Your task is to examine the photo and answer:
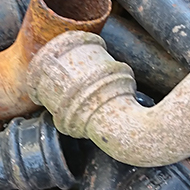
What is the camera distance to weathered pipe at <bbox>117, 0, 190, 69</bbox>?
85cm

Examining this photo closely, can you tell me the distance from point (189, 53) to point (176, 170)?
0.30m

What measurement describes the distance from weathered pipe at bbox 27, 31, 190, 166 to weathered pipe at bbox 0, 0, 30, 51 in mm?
302

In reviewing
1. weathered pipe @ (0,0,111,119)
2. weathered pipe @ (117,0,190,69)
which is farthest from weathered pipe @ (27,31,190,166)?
weathered pipe @ (117,0,190,69)

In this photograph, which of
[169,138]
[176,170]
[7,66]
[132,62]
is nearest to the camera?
[169,138]

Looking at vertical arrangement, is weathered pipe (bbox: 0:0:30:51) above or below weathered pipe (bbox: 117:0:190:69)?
below

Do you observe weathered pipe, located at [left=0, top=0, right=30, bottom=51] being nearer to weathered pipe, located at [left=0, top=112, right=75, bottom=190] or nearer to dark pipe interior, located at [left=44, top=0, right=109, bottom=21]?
dark pipe interior, located at [left=44, top=0, right=109, bottom=21]

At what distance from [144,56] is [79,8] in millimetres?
234

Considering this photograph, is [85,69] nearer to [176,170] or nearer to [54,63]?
[54,63]

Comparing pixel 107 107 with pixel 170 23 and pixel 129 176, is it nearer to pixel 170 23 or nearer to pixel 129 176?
pixel 129 176

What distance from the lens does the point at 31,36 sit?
0.79 metres

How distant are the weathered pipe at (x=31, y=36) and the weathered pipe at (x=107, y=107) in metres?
0.06

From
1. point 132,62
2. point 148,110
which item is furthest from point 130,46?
point 148,110

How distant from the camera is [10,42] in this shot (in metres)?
0.99

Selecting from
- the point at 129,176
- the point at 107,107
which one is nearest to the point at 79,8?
the point at 107,107
